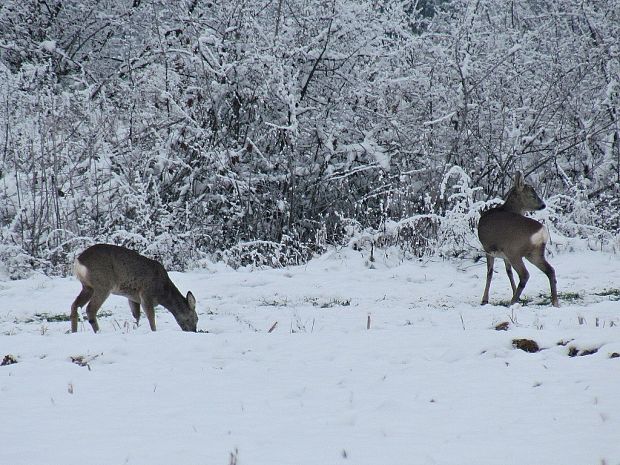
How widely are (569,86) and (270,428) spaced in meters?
14.6

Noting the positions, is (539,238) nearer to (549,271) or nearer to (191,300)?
(549,271)

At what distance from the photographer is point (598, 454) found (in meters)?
3.52

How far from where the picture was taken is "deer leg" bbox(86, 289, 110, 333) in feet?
25.6

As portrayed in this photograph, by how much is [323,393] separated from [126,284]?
13.3 ft

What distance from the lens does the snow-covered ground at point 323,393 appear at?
148 inches

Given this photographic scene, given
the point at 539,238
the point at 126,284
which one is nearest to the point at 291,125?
the point at 539,238

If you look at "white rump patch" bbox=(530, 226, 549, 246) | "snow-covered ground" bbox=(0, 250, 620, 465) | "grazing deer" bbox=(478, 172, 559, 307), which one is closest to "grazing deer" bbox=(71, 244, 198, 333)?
"snow-covered ground" bbox=(0, 250, 620, 465)

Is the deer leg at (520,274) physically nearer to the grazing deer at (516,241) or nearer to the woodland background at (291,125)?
the grazing deer at (516,241)

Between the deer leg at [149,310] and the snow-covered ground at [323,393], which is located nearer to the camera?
the snow-covered ground at [323,393]

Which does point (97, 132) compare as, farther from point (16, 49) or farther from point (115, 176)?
point (16, 49)

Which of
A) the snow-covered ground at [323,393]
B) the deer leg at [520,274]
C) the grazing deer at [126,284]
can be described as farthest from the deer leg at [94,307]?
the deer leg at [520,274]

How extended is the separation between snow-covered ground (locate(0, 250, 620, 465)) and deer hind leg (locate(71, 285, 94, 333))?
237 mm

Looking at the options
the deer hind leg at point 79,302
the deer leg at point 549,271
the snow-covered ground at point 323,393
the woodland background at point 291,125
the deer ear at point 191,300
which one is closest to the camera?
the snow-covered ground at point 323,393

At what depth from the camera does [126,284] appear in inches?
326
